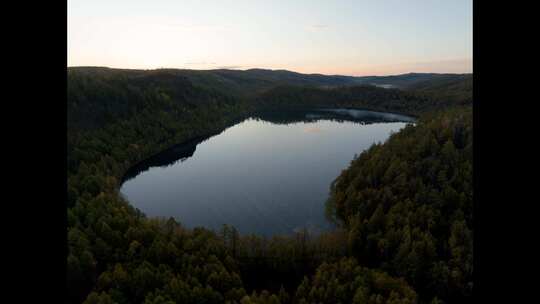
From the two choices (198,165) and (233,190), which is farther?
(198,165)

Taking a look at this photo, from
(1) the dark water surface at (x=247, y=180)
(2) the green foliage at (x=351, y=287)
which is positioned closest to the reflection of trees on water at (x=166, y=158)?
(1) the dark water surface at (x=247, y=180)

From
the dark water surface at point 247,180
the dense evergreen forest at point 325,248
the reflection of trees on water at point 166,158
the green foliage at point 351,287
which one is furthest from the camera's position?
the reflection of trees on water at point 166,158

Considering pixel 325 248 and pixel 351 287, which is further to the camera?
pixel 325 248

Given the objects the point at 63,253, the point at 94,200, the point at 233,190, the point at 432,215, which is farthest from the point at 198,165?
the point at 63,253

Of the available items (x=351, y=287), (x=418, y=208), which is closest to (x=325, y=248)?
(x=351, y=287)

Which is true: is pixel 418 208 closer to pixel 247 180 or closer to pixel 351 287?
pixel 351 287

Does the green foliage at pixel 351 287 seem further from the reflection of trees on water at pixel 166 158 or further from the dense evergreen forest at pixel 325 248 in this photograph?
the reflection of trees on water at pixel 166 158

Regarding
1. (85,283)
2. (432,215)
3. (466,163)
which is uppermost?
(466,163)

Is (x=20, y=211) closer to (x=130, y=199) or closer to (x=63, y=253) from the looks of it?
(x=63, y=253)
